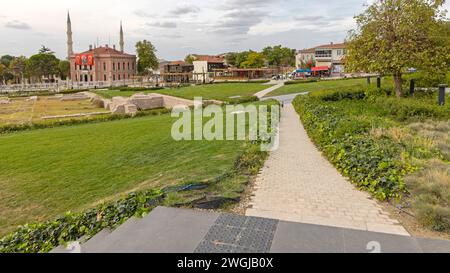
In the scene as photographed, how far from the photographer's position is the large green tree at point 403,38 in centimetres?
1561

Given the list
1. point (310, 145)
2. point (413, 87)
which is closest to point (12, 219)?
point (310, 145)

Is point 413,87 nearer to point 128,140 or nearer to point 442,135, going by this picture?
point 442,135

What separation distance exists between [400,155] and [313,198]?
2497 mm

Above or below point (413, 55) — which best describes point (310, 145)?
below

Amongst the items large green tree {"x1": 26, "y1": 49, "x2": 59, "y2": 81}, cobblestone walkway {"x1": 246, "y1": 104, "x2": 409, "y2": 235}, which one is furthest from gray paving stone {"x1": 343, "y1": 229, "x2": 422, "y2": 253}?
large green tree {"x1": 26, "y1": 49, "x2": 59, "y2": 81}

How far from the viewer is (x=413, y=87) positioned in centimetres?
1919

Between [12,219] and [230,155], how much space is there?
5.07 metres

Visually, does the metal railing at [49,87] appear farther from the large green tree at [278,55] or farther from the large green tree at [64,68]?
the large green tree at [278,55]

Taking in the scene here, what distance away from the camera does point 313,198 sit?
19.2 ft

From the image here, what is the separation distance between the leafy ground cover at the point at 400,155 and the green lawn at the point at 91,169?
270 centimetres

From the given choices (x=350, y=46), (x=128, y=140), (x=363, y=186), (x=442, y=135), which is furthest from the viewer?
(x=350, y=46)

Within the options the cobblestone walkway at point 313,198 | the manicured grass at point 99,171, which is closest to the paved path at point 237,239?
the cobblestone walkway at point 313,198
